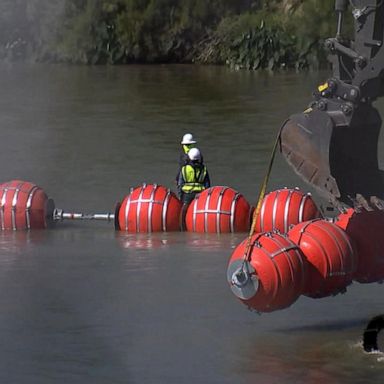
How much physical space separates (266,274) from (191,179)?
29.0ft

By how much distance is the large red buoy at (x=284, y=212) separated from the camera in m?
23.2

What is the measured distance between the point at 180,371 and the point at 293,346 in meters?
1.58

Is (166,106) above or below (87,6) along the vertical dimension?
below

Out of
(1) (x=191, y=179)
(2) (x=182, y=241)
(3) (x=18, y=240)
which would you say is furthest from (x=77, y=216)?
(2) (x=182, y=241)

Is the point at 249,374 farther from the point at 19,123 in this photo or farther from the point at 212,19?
the point at 212,19

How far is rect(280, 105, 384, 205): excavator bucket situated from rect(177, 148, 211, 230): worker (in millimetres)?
7700

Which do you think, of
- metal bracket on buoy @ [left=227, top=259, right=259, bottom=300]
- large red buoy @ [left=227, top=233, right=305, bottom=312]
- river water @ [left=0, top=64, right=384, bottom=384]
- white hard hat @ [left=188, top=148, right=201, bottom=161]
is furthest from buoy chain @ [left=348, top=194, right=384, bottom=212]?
white hard hat @ [left=188, top=148, right=201, bottom=161]

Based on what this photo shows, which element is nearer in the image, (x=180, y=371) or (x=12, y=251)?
(x=180, y=371)

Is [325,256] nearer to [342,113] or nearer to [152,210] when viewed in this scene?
[342,113]

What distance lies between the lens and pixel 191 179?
82.2 feet

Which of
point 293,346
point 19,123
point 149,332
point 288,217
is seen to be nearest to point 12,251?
point 288,217

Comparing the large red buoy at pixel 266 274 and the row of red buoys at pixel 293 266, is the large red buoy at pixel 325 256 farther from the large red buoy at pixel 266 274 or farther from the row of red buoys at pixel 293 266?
the large red buoy at pixel 266 274

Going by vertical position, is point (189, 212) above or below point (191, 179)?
below

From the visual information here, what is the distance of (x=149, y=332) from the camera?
18.0m
